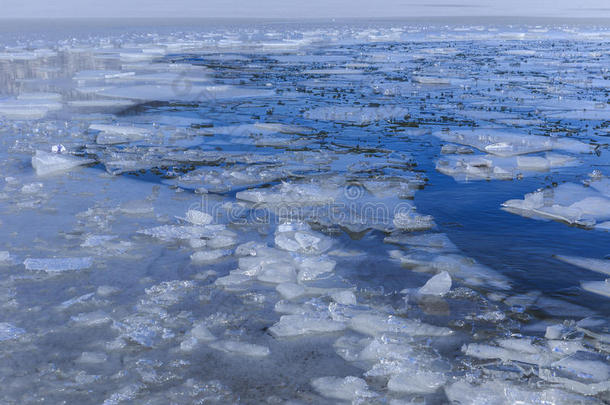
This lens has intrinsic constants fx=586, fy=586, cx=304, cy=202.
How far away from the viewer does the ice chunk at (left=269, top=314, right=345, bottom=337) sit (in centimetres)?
303

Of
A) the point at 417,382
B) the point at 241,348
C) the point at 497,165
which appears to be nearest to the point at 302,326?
the point at 241,348

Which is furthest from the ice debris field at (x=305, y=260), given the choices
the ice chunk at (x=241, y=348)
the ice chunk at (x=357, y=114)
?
the ice chunk at (x=357, y=114)

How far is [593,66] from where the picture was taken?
18.4 metres

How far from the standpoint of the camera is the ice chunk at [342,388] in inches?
99.1

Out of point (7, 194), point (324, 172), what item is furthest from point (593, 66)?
point (7, 194)

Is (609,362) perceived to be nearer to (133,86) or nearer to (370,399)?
(370,399)

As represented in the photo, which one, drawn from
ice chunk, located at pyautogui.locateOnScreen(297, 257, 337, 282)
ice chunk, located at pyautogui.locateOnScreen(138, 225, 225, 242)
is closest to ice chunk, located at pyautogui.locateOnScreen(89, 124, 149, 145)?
ice chunk, located at pyautogui.locateOnScreen(138, 225, 225, 242)

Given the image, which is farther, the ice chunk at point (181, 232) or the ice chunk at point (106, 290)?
the ice chunk at point (181, 232)

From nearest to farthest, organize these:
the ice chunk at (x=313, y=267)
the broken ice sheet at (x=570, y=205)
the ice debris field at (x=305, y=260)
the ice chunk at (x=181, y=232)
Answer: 1. the ice debris field at (x=305, y=260)
2. the ice chunk at (x=313, y=267)
3. the ice chunk at (x=181, y=232)
4. the broken ice sheet at (x=570, y=205)

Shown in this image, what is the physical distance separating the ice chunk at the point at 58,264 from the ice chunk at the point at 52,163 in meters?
2.47

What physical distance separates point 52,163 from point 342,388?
4.75m

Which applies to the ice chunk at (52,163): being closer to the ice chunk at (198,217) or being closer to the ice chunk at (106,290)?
the ice chunk at (198,217)

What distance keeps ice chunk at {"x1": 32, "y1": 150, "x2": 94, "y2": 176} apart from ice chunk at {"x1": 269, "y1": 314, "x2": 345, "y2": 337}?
4.00 m

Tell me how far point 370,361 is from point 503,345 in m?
0.68
